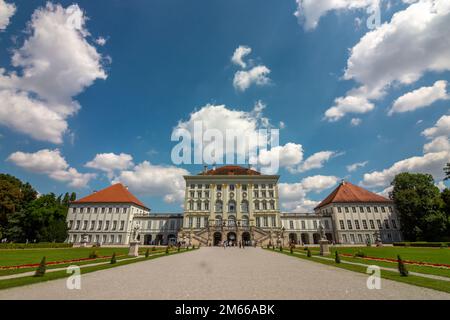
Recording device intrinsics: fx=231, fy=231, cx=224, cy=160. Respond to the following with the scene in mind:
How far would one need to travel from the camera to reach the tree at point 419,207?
43062 mm

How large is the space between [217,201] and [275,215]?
565 inches

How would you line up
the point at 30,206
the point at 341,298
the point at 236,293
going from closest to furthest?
the point at 341,298
the point at 236,293
the point at 30,206

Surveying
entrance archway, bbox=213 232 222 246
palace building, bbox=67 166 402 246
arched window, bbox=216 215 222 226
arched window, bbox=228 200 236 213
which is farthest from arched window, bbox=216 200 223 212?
entrance archway, bbox=213 232 222 246

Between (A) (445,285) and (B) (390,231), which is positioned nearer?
(A) (445,285)

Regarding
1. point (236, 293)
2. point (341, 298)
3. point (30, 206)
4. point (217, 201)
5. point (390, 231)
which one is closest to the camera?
point (341, 298)

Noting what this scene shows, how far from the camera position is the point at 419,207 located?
152 feet

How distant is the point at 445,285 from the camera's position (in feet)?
25.6

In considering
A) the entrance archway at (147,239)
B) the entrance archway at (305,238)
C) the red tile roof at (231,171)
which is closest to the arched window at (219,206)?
the red tile roof at (231,171)

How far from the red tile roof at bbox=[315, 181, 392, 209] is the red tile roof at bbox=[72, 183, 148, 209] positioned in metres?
50.8

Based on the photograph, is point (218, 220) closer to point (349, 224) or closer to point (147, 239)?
point (147, 239)

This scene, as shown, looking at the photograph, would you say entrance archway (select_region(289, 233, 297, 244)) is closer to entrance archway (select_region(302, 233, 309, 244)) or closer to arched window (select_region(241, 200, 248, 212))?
entrance archway (select_region(302, 233, 309, 244))

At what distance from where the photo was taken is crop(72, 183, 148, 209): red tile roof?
57.2m
